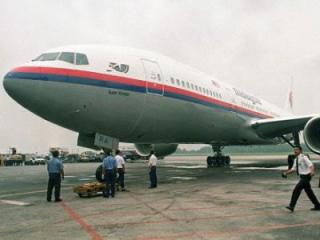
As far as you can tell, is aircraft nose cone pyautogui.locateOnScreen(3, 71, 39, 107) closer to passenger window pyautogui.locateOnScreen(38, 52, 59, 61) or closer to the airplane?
the airplane

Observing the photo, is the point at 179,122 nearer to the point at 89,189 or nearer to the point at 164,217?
the point at 89,189

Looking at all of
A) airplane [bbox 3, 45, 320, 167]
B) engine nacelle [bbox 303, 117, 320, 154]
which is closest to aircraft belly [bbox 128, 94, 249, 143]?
airplane [bbox 3, 45, 320, 167]

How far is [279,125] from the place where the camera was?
A: 794 inches

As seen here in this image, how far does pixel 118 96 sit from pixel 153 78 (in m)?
2.01

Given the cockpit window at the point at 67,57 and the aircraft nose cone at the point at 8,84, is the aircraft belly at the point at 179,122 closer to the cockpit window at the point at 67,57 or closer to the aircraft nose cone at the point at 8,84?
the cockpit window at the point at 67,57

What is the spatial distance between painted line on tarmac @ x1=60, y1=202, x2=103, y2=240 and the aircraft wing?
13738mm

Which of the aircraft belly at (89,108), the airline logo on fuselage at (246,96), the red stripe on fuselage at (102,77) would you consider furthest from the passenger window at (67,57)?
the airline logo on fuselage at (246,96)

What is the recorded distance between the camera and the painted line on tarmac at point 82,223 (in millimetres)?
5793

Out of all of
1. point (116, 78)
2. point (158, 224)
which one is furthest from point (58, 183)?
point (158, 224)

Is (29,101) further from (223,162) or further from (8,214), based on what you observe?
(223,162)

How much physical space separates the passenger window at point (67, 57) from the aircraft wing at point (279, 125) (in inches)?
473

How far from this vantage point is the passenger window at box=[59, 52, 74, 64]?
472 inches

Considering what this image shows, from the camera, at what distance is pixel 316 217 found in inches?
275

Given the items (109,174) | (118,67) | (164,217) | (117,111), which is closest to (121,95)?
(117,111)
